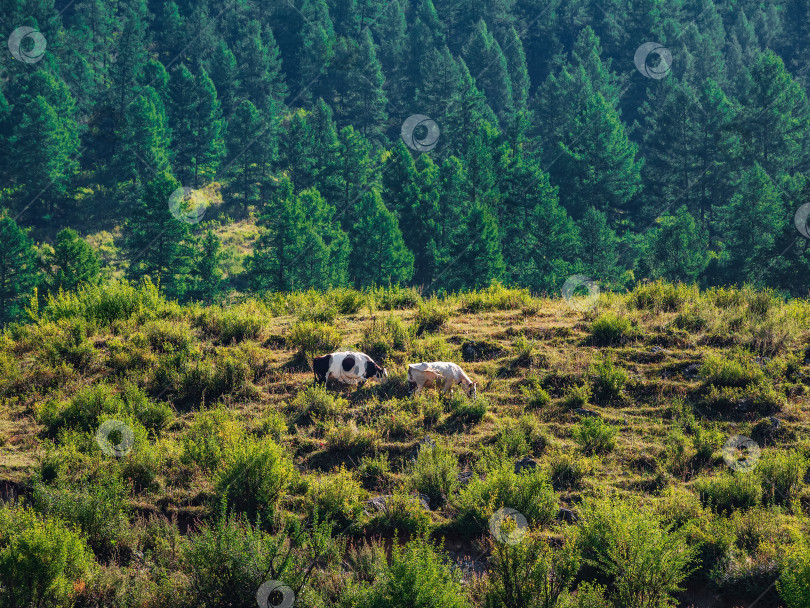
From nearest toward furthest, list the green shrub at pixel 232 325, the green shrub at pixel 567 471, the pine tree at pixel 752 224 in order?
1. the green shrub at pixel 567 471
2. the green shrub at pixel 232 325
3. the pine tree at pixel 752 224

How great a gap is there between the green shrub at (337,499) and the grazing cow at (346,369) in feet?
9.93

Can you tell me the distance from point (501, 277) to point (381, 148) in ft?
94.4

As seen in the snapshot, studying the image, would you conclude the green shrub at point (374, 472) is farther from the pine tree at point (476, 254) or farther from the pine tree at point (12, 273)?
the pine tree at point (12, 273)

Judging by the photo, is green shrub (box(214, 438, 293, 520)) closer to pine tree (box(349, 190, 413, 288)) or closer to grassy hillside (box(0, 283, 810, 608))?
grassy hillside (box(0, 283, 810, 608))

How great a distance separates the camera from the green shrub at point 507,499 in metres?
10.2

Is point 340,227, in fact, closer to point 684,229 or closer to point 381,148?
point 381,148

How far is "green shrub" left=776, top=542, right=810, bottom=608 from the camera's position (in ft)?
26.3

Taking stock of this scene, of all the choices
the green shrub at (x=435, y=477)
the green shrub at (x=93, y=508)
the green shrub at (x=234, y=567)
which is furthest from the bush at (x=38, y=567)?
the green shrub at (x=435, y=477)

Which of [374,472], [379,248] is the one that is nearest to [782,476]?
[374,472]

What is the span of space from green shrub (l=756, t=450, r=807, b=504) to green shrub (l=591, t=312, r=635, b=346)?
177 inches

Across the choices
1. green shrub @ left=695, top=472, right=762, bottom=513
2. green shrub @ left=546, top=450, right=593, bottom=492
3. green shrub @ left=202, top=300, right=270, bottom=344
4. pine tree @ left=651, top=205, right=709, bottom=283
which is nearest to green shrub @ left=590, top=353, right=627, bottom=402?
green shrub @ left=546, top=450, right=593, bottom=492

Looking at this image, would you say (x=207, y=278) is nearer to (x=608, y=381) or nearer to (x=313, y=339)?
(x=313, y=339)

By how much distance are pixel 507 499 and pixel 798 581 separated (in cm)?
348

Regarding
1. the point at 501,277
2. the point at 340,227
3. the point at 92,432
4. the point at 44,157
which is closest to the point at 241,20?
the point at 44,157
